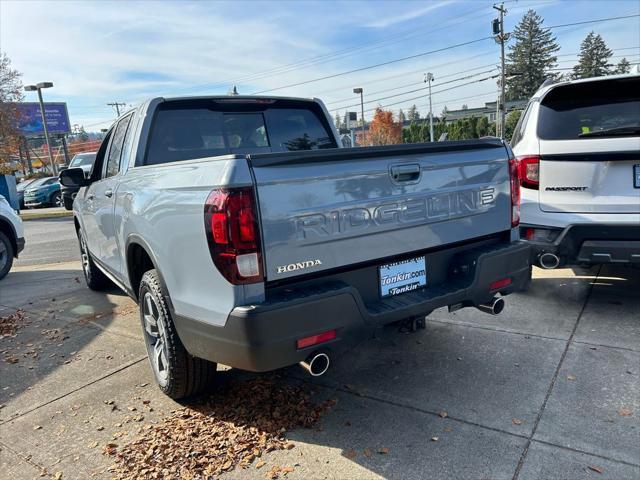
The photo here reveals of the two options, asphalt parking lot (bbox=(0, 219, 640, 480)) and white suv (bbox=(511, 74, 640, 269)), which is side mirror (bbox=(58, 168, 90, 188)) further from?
white suv (bbox=(511, 74, 640, 269))

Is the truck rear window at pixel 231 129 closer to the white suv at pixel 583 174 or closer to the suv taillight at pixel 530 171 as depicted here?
the suv taillight at pixel 530 171

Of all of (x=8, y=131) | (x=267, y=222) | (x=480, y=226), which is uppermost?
(x=8, y=131)

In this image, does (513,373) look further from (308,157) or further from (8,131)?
(8,131)

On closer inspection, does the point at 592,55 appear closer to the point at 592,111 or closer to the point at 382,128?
the point at 382,128

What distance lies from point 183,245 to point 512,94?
85794 millimetres

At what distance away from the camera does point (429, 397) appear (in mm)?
3115

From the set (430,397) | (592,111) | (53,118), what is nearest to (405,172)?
(430,397)

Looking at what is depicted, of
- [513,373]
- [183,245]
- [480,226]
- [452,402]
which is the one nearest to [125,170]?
[183,245]

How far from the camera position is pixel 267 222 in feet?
7.59

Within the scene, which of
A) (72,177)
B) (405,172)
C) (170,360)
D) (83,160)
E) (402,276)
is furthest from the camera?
(83,160)

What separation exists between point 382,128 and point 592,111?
2567 inches

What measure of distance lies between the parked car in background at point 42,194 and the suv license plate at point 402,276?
84.0ft

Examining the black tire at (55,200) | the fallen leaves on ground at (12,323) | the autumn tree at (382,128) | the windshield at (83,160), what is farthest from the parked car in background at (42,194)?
the autumn tree at (382,128)

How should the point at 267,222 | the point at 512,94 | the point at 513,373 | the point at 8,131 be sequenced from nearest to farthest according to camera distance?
the point at 267,222 → the point at 513,373 → the point at 8,131 → the point at 512,94
